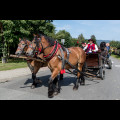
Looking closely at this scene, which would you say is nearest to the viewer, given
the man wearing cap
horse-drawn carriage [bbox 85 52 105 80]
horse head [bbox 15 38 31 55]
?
horse head [bbox 15 38 31 55]

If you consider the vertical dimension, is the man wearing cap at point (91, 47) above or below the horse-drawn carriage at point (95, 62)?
above

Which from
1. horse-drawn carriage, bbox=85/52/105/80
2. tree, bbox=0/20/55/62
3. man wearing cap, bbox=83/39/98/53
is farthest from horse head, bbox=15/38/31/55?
tree, bbox=0/20/55/62

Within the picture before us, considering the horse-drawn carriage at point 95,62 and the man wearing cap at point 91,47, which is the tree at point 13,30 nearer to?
the man wearing cap at point 91,47

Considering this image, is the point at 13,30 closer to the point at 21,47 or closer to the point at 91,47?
the point at 21,47

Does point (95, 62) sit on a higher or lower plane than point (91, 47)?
lower

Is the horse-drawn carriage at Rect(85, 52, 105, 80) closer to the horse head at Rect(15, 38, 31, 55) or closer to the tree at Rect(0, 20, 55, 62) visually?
the horse head at Rect(15, 38, 31, 55)

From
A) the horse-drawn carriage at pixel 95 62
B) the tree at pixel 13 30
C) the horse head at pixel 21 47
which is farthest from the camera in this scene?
the tree at pixel 13 30

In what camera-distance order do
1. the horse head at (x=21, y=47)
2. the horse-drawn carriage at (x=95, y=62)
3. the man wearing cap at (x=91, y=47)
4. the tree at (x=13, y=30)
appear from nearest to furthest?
the horse head at (x=21, y=47) < the horse-drawn carriage at (x=95, y=62) < the man wearing cap at (x=91, y=47) < the tree at (x=13, y=30)

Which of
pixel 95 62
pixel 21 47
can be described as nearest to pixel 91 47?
pixel 95 62

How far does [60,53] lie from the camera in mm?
4676

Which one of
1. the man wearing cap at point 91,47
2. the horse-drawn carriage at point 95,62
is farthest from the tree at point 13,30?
the horse-drawn carriage at point 95,62
